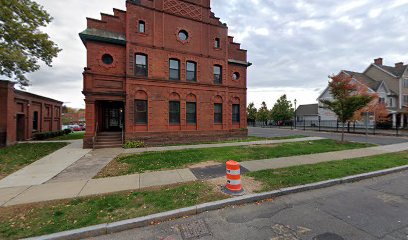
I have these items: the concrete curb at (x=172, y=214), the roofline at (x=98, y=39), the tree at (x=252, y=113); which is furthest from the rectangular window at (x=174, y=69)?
the tree at (x=252, y=113)

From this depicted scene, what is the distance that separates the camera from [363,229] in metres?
3.79

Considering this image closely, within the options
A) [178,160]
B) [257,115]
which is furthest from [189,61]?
[257,115]

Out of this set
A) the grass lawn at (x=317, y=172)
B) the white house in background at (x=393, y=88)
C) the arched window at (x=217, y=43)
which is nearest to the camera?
the grass lawn at (x=317, y=172)

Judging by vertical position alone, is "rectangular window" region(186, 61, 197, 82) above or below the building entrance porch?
above

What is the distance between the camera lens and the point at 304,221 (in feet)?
13.5

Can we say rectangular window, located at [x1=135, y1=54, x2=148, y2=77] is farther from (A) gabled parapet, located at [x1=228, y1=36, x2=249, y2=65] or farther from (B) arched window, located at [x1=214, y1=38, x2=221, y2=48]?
(A) gabled parapet, located at [x1=228, y1=36, x2=249, y2=65]

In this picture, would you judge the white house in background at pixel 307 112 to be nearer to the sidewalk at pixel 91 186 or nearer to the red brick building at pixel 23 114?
the sidewalk at pixel 91 186

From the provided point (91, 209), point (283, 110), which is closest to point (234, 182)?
point (91, 209)

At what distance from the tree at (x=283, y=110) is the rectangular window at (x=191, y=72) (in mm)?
34043

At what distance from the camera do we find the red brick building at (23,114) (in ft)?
49.7

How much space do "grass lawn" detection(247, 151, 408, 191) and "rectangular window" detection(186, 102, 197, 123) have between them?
10.2m

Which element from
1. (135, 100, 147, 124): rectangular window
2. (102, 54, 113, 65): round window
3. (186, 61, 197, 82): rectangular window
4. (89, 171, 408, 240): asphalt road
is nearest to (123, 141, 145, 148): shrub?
(135, 100, 147, 124): rectangular window

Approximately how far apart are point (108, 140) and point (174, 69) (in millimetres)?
7687

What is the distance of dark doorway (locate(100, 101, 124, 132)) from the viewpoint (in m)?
17.7
